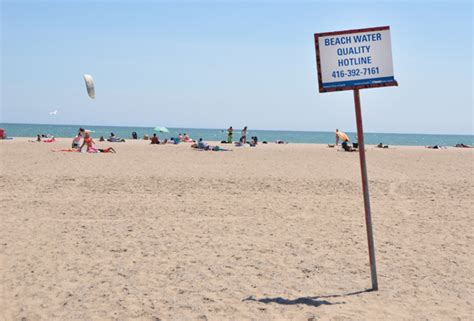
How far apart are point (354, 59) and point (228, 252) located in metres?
3.19

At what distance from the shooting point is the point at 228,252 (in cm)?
687

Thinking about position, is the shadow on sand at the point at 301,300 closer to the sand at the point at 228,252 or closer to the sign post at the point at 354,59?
the sand at the point at 228,252

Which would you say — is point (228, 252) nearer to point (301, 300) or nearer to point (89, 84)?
point (301, 300)

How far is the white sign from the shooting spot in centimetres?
520

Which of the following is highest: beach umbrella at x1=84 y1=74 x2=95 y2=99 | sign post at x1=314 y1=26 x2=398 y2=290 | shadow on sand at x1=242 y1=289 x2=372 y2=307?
beach umbrella at x1=84 y1=74 x2=95 y2=99

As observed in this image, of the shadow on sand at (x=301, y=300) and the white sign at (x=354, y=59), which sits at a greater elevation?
the white sign at (x=354, y=59)

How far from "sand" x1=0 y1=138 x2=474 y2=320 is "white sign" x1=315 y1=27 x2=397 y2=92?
7.56 feet

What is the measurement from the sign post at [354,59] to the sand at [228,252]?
7.53ft

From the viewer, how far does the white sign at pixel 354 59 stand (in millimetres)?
5203

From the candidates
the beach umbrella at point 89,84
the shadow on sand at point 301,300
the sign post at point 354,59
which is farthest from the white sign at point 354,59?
the beach umbrella at point 89,84

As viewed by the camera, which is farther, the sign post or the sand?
the sign post

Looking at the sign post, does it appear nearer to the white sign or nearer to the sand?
the white sign

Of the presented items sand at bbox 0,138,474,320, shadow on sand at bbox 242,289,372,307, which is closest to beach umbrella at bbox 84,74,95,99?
sand at bbox 0,138,474,320

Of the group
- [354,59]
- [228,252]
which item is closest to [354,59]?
[354,59]
